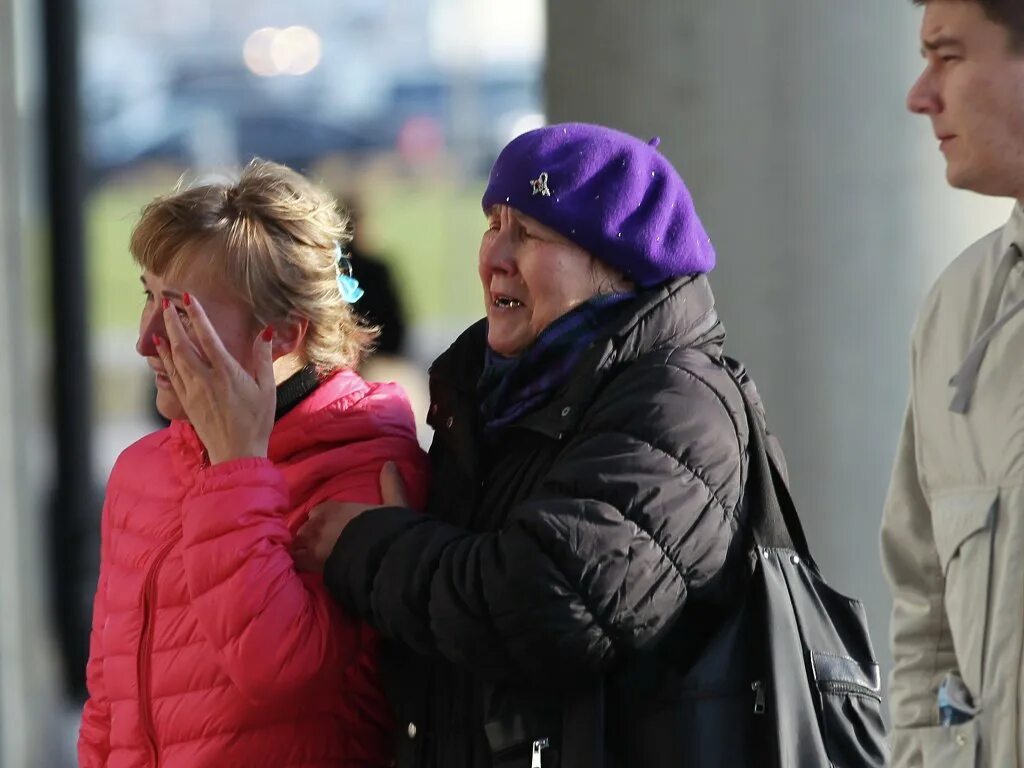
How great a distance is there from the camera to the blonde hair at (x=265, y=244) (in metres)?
2.79

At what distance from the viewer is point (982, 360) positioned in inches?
85.0

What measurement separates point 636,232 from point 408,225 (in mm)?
14344

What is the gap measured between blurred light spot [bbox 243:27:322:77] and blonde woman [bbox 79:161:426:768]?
13.0 meters

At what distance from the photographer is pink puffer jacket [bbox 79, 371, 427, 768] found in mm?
2547

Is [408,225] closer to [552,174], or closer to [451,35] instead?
[451,35]

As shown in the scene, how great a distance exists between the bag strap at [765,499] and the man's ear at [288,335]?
2.43ft

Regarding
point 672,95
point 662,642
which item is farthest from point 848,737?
point 672,95

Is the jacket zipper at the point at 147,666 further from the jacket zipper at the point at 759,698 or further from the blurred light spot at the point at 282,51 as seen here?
the blurred light spot at the point at 282,51

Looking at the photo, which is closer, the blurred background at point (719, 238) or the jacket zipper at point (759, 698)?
the jacket zipper at point (759, 698)

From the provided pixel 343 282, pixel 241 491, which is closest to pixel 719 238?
pixel 343 282

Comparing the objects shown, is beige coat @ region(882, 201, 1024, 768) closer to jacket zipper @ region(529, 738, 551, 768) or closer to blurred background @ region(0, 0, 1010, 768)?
jacket zipper @ region(529, 738, 551, 768)

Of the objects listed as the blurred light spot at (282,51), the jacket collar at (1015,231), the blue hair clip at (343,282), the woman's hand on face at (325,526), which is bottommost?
the blurred light spot at (282,51)

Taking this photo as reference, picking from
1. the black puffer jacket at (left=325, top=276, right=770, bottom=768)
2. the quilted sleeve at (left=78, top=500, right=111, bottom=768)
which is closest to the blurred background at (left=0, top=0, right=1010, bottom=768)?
the quilted sleeve at (left=78, top=500, right=111, bottom=768)

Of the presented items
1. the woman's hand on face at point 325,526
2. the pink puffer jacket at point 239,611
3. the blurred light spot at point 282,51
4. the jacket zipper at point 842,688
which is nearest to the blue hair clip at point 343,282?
the pink puffer jacket at point 239,611
